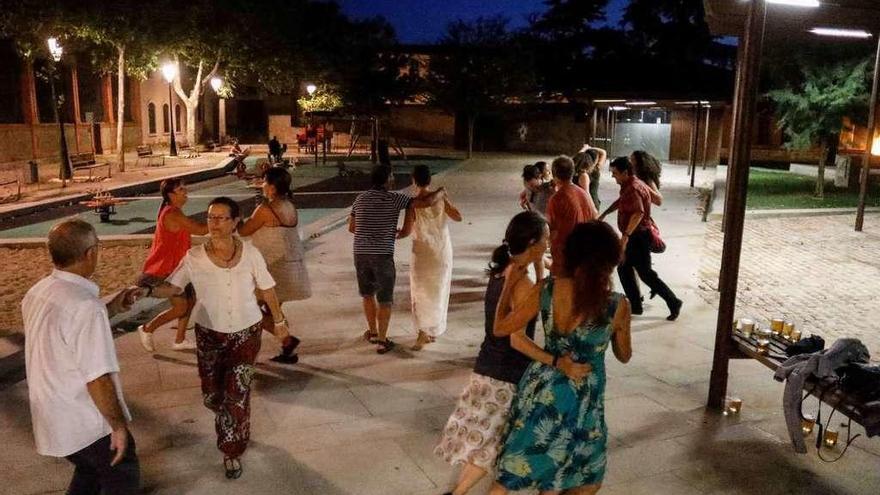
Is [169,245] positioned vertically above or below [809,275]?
above

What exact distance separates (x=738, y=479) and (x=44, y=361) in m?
3.70

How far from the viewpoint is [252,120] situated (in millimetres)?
48812

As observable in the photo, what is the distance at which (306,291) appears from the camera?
562 centimetres

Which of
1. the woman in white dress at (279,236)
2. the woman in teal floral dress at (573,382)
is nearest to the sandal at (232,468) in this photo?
the woman in white dress at (279,236)

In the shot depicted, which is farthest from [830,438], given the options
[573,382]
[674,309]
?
[674,309]

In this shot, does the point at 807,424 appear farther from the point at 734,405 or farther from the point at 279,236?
the point at 279,236

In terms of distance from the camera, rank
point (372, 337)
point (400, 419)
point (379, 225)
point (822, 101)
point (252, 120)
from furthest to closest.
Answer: point (252, 120), point (822, 101), point (372, 337), point (379, 225), point (400, 419)

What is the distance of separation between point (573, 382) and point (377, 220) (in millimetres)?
3215

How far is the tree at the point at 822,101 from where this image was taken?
58.9 ft

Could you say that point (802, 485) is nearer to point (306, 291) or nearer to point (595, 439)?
point (595, 439)

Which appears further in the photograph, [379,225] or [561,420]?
[379,225]

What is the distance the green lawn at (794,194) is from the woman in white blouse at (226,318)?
1511 cm

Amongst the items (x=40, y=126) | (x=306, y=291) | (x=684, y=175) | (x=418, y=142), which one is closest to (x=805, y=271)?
(x=306, y=291)

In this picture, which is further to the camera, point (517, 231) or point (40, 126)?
point (40, 126)
